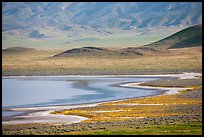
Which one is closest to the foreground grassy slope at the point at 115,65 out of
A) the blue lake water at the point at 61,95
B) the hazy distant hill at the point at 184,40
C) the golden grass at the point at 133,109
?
the hazy distant hill at the point at 184,40

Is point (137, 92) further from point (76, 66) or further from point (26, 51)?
point (26, 51)

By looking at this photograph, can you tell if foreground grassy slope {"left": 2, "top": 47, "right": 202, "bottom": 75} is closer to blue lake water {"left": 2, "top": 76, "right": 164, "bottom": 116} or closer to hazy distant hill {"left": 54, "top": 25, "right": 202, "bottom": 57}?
hazy distant hill {"left": 54, "top": 25, "right": 202, "bottom": 57}

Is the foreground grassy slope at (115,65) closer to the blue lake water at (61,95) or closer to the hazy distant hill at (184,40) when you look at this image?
the hazy distant hill at (184,40)

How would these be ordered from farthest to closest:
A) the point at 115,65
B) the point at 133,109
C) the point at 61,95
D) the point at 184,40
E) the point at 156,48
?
the point at 184,40 < the point at 156,48 < the point at 115,65 < the point at 61,95 < the point at 133,109

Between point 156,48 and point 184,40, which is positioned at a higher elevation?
point 184,40

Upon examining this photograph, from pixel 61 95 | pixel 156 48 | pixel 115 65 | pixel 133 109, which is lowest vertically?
pixel 133 109

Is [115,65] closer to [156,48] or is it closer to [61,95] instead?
[156,48]

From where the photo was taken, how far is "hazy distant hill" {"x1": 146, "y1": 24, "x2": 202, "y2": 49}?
558ft

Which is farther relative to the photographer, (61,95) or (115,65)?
(115,65)

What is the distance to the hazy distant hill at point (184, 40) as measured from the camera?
170175mm

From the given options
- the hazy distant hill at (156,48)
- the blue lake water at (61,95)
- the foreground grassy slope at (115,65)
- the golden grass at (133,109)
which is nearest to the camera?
the golden grass at (133,109)

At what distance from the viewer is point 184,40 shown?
585ft

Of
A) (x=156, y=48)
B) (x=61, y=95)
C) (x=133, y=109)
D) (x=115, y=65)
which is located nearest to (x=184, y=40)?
(x=156, y=48)

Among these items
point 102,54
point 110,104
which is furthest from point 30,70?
point 110,104
